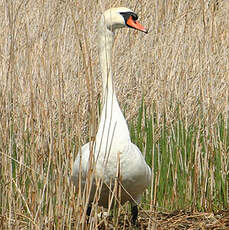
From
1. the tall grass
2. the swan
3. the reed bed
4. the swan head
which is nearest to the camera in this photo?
the swan

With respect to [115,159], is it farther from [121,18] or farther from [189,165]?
[189,165]

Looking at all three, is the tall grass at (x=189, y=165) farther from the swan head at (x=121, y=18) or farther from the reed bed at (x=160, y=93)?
the swan head at (x=121, y=18)

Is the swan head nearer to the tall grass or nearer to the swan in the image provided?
the swan

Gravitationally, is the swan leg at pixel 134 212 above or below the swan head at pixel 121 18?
below

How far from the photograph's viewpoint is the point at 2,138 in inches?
128

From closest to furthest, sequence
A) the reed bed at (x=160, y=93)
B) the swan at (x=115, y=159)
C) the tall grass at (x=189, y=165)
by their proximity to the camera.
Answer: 1. the swan at (x=115, y=159)
2. the reed bed at (x=160, y=93)
3. the tall grass at (x=189, y=165)

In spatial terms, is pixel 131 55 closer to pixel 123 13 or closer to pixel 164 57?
pixel 164 57

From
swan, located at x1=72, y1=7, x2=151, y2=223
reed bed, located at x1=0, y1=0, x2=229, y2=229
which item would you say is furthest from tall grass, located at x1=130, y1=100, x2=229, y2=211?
swan, located at x1=72, y1=7, x2=151, y2=223

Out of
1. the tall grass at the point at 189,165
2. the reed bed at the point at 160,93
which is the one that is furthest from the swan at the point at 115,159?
the tall grass at the point at 189,165

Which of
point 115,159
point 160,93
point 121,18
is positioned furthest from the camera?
point 160,93

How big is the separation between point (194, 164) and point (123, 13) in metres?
1.40

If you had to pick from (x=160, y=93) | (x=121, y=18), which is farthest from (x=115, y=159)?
(x=160, y=93)

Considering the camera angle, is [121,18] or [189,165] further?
[189,165]

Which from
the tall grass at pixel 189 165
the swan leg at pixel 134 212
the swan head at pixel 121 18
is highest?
the swan head at pixel 121 18
